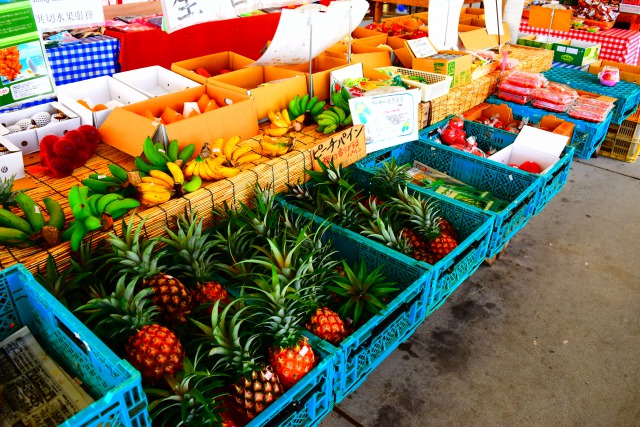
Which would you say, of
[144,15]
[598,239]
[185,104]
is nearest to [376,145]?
[185,104]

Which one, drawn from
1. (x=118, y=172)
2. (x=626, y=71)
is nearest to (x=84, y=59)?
(x=118, y=172)

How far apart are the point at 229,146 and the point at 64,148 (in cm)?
90

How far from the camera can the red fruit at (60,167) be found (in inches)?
107

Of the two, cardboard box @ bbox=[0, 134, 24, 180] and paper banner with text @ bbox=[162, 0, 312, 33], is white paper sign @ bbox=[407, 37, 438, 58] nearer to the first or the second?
paper banner with text @ bbox=[162, 0, 312, 33]

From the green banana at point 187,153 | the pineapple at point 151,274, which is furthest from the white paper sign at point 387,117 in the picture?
the pineapple at point 151,274

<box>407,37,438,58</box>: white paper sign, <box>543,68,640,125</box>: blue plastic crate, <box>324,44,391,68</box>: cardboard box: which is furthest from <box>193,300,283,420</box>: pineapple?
<box>543,68,640,125</box>: blue plastic crate

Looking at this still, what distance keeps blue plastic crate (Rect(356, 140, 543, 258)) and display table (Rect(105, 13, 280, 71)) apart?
2.52 m

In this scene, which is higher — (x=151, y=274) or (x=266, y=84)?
(x=266, y=84)

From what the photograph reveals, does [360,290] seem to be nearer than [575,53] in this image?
Yes

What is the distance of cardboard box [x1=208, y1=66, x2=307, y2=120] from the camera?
11.3ft

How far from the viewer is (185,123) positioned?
2.93 metres

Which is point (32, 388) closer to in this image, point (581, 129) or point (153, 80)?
point (153, 80)

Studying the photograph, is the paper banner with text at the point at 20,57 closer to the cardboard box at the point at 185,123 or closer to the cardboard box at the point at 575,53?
the cardboard box at the point at 185,123

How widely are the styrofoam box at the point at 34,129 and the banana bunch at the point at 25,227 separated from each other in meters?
0.94
